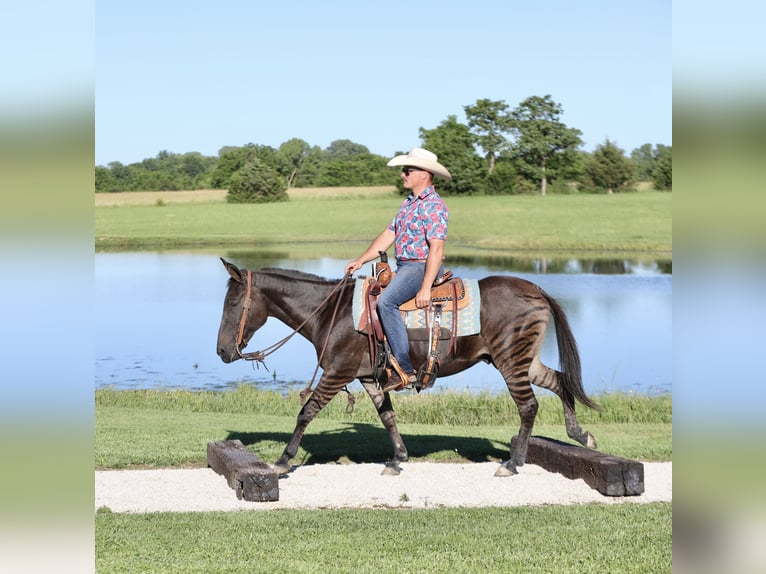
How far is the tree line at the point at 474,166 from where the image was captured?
8388 centimetres

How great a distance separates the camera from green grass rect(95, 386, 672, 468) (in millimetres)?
11547

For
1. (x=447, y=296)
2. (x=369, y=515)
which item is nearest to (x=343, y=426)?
(x=447, y=296)

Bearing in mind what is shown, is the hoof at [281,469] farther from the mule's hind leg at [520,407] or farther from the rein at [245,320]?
the mule's hind leg at [520,407]

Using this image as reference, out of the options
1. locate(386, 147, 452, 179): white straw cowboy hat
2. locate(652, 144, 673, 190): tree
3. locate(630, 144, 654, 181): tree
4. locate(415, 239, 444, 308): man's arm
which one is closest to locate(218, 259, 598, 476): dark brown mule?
locate(415, 239, 444, 308): man's arm

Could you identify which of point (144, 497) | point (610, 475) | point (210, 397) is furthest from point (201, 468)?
point (210, 397)

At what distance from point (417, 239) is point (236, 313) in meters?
2.00

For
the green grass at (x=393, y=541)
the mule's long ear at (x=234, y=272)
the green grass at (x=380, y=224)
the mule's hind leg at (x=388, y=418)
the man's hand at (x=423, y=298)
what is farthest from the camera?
the green grass at (x=380, y=224)

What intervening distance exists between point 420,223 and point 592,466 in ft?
9.63

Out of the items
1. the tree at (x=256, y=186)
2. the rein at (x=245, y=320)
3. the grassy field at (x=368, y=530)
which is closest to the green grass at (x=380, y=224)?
the tree at (x=256, y=186)

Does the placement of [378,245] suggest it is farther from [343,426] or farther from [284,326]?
[284,326]

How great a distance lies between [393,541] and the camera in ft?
24.1

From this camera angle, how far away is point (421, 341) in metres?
9.91

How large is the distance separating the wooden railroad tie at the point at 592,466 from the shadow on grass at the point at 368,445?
1.04 m
